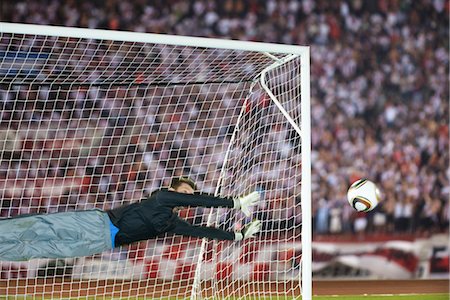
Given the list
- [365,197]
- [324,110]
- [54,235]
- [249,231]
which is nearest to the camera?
[54,235]

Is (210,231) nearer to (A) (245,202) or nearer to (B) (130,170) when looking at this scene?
(A) (245,202)

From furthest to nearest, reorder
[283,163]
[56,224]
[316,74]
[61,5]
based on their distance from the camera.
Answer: [316,74] → [61,5] → [283,163] → [56,224]

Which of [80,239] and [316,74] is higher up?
[316,74]

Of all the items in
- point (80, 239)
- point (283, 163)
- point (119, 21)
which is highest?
point (119, 21)

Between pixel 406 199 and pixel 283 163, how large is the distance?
198cm

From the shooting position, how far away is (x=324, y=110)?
28.6 ft

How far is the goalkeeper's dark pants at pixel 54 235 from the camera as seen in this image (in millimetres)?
3914

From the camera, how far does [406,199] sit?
8594 mm

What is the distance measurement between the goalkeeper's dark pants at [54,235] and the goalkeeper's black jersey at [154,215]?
0.09 m

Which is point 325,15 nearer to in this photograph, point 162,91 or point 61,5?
point 162,91

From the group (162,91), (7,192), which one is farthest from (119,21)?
(7,192)

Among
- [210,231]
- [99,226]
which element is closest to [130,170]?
[210,231]

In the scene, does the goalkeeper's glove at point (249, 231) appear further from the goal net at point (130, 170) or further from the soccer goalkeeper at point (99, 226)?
the goal net at point (130, 170)

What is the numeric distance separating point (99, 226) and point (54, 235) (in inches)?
11.0
